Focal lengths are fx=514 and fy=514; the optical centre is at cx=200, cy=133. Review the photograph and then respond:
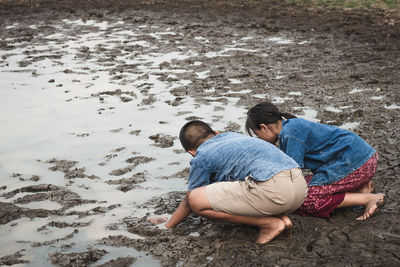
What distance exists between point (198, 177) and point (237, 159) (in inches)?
Result: 12.2

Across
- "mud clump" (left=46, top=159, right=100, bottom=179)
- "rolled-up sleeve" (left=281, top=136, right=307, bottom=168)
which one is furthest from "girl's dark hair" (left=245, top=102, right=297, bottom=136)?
"mud clump" (left=46, top=159, right=100, bottom=179)

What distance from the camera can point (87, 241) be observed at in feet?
11.3

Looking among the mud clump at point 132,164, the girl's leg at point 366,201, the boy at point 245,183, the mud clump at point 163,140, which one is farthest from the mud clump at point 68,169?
the girl's leg at point 366,201

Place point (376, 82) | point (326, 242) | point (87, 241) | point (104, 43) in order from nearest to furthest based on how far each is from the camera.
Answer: point (326, 242)
point (87, 241)
point (376, 82)
point (104, 43)

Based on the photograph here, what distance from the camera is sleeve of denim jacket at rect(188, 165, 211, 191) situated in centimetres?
332

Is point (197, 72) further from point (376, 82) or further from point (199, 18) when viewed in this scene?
point (199, 18)

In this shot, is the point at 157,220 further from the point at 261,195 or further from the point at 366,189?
the point at 366,189

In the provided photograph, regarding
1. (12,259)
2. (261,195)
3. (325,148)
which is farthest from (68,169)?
(325,148)

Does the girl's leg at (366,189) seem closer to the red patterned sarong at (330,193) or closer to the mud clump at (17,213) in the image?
the red patterned sarong at (330,193)

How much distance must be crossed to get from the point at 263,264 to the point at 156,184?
60.9 inches

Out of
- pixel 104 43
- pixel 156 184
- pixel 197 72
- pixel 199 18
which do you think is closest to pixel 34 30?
pixel 104 43

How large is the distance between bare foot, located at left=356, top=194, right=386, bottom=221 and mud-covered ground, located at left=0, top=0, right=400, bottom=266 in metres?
0.05

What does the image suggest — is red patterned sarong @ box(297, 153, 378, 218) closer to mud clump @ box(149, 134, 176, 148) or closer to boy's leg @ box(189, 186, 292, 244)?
boy's leg @ box(189, 186, 292, 244)

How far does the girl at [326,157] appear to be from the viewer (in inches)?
137
